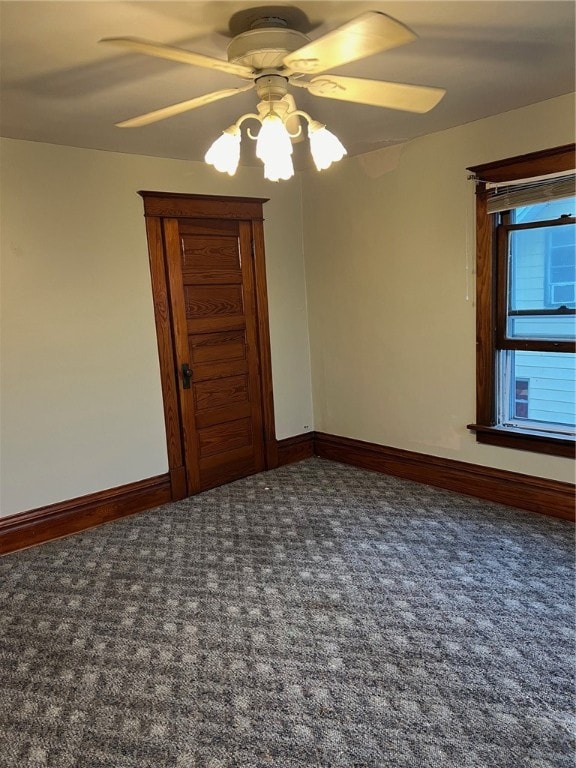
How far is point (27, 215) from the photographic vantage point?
319cm

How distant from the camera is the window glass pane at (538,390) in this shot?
3264 millimetres

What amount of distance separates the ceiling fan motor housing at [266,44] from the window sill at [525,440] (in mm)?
2504

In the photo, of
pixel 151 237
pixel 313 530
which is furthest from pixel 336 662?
pixel 151 237

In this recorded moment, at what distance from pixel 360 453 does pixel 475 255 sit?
5.73ft

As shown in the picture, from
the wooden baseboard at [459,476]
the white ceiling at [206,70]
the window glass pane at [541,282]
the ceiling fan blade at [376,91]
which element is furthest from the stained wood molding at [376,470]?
the ceiling fan blade at [376,91]

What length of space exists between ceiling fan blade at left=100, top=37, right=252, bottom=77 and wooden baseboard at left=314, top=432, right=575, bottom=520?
108 inches

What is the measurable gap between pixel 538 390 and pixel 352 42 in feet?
8.25

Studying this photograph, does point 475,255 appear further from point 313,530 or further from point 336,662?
point 336,662

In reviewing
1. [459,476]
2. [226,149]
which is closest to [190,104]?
[226,149]

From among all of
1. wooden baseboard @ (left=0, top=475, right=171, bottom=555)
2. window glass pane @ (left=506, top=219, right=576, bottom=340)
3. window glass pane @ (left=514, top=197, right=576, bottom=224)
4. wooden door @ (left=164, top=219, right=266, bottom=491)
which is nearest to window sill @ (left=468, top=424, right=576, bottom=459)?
window glass pane @ (left=506, top=219, right=576, bottom=340)

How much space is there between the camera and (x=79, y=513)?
3500 mm

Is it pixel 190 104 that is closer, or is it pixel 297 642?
pixel 190 104

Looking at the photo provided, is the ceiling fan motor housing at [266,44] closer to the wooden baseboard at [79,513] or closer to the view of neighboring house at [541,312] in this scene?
the view of neighboring house at [541,312]

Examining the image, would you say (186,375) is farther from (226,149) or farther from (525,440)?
(525,440)
